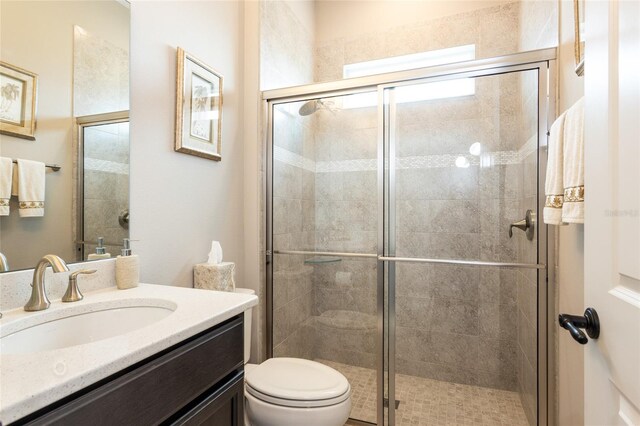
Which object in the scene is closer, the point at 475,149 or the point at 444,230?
the point at 475,149

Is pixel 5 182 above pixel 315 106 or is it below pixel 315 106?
below

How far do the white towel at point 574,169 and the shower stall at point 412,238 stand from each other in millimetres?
495

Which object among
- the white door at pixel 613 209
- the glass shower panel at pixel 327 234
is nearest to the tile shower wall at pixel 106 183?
the glass shower panel at pixel 327 234

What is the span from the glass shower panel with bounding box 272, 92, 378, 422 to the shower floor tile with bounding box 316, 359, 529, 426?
1 centimetres

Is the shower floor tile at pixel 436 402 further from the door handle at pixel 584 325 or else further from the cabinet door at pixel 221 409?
the door handle at pixel 584 325

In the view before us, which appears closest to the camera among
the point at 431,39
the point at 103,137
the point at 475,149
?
the point at 103,137

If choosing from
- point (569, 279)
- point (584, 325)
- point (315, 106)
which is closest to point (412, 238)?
point (569, 279)

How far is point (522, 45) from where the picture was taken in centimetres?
206

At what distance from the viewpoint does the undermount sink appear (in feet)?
2.54

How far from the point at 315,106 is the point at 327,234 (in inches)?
32.2

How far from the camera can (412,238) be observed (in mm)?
1974

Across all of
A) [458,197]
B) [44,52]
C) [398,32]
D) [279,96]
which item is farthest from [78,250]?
[398,32]

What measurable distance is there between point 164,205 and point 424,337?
179 centimetres

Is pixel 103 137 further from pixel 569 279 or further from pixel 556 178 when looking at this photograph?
pixel 569 279
